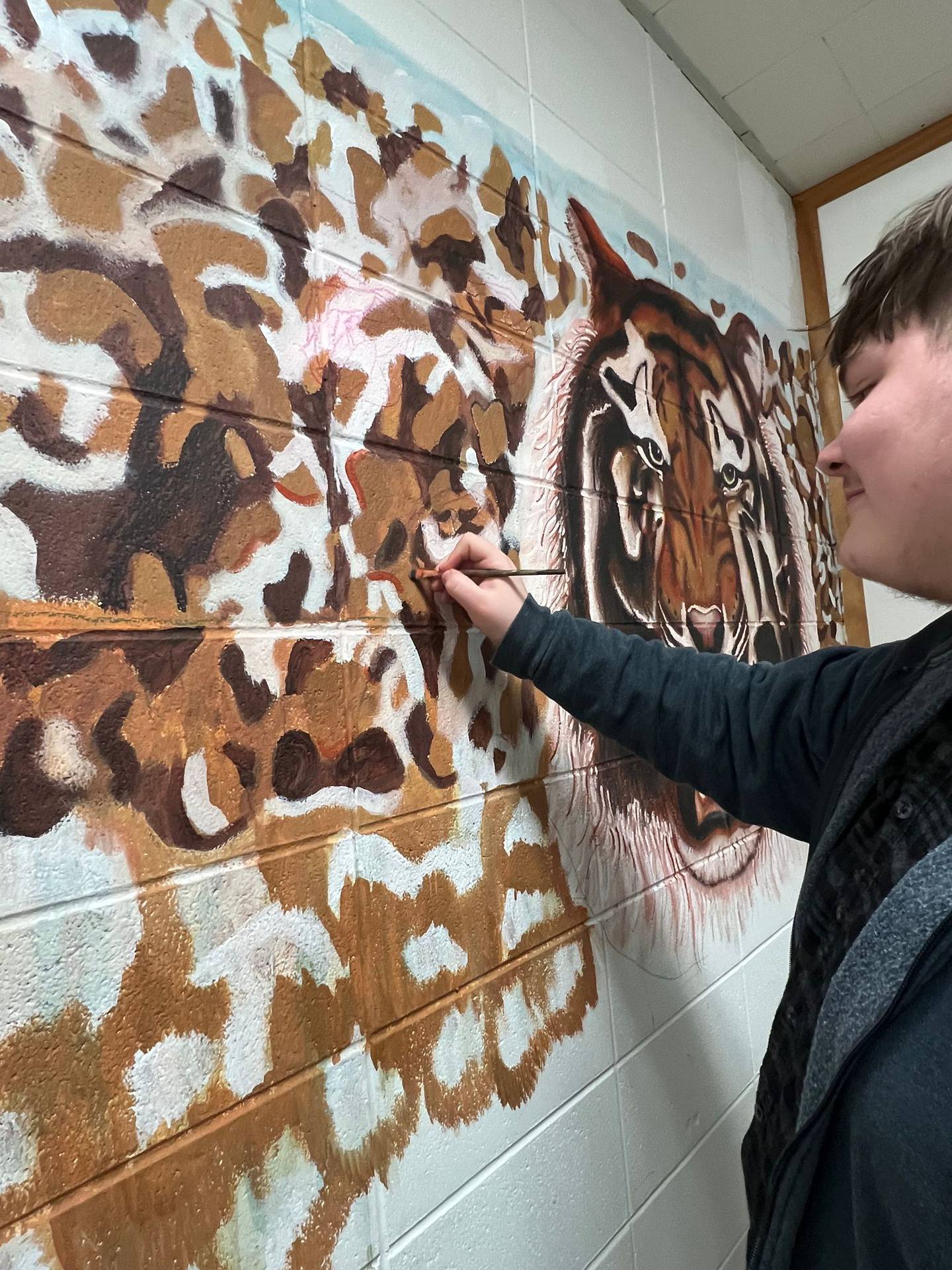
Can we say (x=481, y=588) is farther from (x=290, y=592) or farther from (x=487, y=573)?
(x=290, y=592)

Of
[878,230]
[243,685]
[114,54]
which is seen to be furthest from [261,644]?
[878,230]

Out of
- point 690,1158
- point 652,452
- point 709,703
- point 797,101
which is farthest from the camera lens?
point 797,101

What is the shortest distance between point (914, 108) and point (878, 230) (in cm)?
22

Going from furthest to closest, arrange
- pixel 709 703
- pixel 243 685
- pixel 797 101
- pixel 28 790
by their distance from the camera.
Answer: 1. pixel 797 101
2. pixel 709 703
3. pixel 243 685
4. pixel 28 790

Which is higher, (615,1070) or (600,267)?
(600,267)

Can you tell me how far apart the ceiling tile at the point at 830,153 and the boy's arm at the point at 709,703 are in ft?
4.33

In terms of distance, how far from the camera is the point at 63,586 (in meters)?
0.47

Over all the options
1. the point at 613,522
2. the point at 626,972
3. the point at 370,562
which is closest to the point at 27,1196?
the point at 370,562

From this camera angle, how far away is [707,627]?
1104mm

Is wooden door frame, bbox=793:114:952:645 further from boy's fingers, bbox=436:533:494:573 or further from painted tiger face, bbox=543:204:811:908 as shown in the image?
boy's fingers, bbox=436:533:494:573

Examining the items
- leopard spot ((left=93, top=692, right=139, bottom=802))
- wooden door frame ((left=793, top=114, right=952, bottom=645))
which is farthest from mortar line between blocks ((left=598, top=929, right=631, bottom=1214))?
wooden door frame ((left=793, top=114, right=952, bottom=645))

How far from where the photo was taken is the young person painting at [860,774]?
1.64 feet

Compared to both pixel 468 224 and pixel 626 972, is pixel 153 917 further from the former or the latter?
pixel 468 224

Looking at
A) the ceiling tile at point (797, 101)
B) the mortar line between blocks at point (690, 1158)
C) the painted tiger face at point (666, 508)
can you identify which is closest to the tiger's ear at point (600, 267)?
the painted tiger face at point (666, 508)
